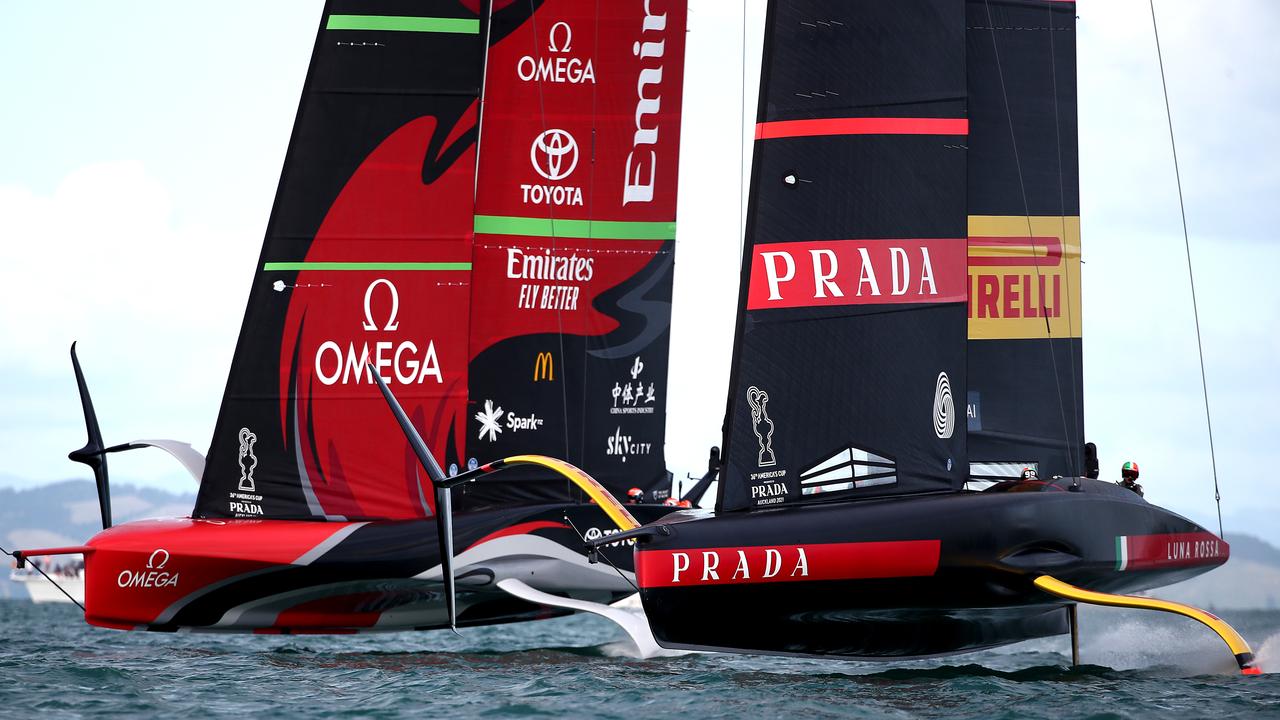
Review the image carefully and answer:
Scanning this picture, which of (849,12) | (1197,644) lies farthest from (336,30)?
(1197,644)

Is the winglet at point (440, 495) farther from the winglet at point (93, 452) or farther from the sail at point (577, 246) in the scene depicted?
the winglet at point (93, 452)

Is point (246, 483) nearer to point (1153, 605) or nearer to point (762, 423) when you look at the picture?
point (762, 423)

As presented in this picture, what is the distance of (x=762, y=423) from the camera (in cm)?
1063

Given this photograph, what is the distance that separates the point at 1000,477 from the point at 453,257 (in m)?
4.77

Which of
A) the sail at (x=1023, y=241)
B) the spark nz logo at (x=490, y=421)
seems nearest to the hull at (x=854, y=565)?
the sail at (x=1023, y=241)

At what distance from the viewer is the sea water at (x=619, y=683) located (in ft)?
29.7

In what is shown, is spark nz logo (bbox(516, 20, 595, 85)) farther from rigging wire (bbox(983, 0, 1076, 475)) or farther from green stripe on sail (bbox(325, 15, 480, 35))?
rigging wire (bbox(983, 0, 1076, 475))

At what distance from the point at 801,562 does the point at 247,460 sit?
5.05 meters

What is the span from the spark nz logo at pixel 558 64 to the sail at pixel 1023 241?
11.0ft

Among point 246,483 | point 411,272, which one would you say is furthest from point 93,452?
point 411,272

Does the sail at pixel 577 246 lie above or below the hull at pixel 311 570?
above

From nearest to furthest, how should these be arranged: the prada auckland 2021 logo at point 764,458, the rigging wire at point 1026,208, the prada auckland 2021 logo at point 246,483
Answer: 1. the prada auckland 2021 logo at point 764,458
2. the prada auckland 2021 logo at point 246,483
3. the rigging wire at point 1026,208

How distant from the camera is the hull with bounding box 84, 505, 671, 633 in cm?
1234

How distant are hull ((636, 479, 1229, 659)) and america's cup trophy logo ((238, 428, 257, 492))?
407cm
